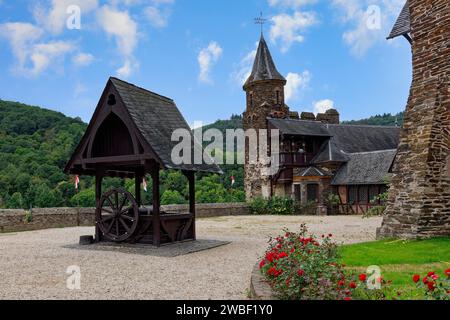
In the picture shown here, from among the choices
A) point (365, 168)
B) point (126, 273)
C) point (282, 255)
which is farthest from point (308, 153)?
point (282, 255)

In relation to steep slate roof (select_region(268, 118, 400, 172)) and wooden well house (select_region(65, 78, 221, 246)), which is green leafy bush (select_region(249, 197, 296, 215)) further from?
wooden well house (select_region(65, 78, 221, 246))

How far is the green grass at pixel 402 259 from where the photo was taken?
23.3 ft

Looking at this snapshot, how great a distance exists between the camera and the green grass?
7.10 meters

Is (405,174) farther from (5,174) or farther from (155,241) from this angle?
(5,174)

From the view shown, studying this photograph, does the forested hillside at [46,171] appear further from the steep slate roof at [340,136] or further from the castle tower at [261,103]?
the steep slate roof at [340,136]

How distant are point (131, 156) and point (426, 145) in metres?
8.34

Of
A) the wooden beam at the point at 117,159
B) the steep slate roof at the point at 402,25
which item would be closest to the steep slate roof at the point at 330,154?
the steep slate roof at the point at 402,25

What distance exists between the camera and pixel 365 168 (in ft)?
105

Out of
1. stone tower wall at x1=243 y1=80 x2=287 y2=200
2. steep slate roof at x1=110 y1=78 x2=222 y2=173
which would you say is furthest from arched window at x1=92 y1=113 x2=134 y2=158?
stone tower wall at x1=243 y1=80 x2=287 y2=200

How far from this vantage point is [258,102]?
126 feet

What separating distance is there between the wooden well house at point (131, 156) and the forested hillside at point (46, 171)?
11494 mm
